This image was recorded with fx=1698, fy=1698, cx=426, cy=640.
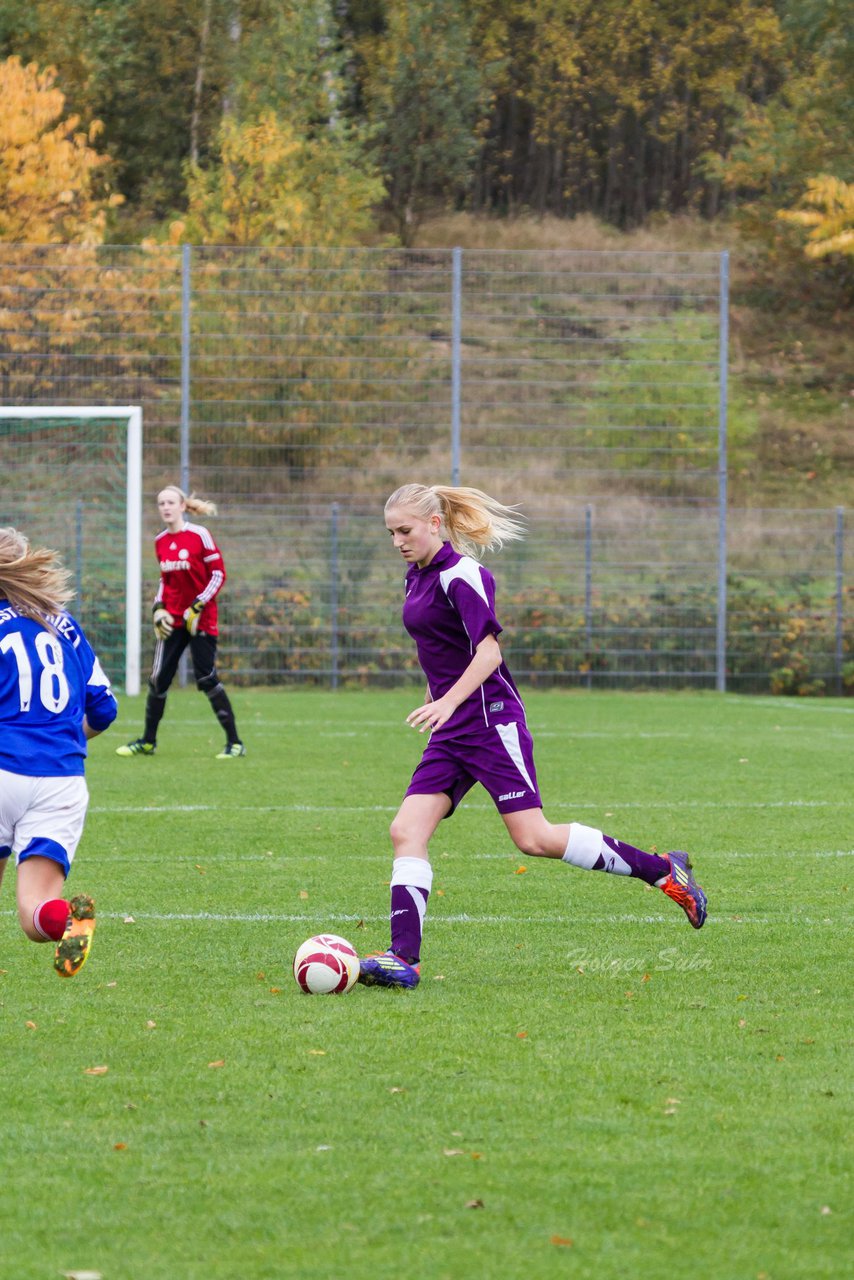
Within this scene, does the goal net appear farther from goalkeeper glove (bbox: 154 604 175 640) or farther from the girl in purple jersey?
the girl in purple jersey

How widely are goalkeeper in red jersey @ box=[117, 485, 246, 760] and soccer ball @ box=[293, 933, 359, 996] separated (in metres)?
7.57

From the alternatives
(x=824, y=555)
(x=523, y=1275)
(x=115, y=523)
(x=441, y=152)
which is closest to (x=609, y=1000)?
(x=523, y=1275)

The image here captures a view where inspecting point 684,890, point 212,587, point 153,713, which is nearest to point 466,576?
point 684,890

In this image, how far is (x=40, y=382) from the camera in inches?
889

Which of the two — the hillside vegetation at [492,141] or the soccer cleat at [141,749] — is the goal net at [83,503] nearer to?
the hillside vegetation at [492,141]

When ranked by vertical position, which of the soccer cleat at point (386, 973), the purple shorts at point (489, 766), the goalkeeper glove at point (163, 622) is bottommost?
the soccer cleat at point (386, 973)

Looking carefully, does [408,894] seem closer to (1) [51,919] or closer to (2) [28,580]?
(1) [51,919]

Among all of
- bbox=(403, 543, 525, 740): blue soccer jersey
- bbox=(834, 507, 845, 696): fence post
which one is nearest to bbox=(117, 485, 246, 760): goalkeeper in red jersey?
bbox=(403, 543, 525, 740): blue soccer jersey

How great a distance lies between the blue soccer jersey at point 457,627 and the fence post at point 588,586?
53.5 feet

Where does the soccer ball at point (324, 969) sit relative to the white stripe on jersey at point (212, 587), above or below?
below

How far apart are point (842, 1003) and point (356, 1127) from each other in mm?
2106

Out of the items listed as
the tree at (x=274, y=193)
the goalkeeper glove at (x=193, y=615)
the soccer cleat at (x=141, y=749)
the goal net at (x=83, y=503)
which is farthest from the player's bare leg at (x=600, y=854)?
the tree at (x=274, y=193)

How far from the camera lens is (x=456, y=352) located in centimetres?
2302

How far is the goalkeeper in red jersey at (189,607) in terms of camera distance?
13227 mm
